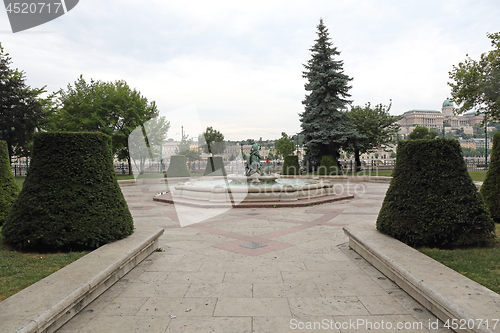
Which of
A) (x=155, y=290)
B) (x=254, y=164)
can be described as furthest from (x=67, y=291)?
(x=254, y=164)

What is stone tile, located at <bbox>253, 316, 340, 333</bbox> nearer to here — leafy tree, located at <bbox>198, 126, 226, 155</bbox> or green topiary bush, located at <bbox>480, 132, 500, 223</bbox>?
green topiary bush, located at <bbox>480, 132, 500, 223</bbox>

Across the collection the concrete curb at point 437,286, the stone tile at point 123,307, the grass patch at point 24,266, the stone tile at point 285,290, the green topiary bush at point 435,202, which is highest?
the green topiary bush at point 435,202

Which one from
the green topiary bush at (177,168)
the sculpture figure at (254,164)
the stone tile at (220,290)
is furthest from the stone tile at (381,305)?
the green topiary bush at (177,168)

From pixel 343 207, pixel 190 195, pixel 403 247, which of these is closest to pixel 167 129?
pixel 190 195

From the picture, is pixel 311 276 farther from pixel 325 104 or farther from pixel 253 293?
pixel 325 104

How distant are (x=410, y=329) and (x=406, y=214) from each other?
8.87 feet

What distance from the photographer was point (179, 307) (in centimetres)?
368

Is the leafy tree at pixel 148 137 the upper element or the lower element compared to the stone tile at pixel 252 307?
upper

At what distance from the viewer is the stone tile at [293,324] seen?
3150 mm

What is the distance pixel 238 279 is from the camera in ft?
15.1

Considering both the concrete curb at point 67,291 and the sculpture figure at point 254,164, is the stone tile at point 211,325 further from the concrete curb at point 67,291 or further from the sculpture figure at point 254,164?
the sculpture figure at point 254,164

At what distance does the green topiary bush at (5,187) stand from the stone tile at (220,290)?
18.6 feet

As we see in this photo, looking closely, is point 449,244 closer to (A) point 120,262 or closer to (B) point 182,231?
(A) point 120,262

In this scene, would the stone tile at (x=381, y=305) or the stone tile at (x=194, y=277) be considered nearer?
the stone tile at (x=381, y=305)
